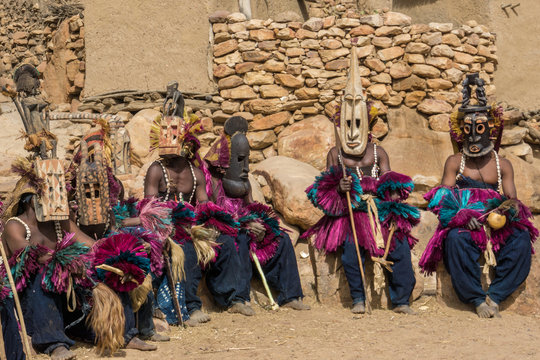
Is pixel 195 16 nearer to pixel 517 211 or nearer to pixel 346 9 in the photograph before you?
pixel 346 9

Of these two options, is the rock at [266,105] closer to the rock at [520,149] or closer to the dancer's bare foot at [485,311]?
the rock at [520,149]

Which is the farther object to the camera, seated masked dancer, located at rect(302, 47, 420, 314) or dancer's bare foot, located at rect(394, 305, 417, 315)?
seated masked dancer, located at rect(302, 47, 420, 314)

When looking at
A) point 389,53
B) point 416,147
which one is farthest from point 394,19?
point 416,147

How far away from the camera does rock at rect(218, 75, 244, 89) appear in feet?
33.4

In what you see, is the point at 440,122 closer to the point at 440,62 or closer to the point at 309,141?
the point at 440,62

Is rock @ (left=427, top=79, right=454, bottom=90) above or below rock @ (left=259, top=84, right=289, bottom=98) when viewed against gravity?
below

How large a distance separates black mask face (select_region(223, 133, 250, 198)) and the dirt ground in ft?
3.73

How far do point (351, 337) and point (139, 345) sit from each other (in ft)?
5.48

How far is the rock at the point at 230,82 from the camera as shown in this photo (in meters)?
10.2

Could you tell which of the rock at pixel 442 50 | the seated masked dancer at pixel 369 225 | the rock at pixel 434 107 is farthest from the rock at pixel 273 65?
the seated masked dancer at pixel 369 225

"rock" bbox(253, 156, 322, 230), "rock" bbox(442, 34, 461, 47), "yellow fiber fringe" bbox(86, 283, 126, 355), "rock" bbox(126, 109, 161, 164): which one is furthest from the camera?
"rock" bbox(442, 34, 461, 47)

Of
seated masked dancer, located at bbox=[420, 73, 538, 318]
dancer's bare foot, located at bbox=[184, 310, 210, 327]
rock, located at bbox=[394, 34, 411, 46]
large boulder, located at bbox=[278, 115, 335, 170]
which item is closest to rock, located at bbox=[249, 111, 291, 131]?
large boulder, located at bbox=[278, 115, 335, 170]

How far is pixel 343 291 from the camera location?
7520 mm

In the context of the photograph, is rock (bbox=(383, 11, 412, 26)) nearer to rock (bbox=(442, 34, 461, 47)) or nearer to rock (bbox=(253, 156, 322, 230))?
rock (bbox=(442, 34, 461, 47))
